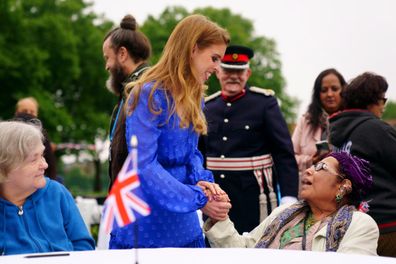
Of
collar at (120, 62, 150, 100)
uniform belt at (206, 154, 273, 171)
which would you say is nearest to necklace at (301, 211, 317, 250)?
collar at (120, 62, 150, 100)

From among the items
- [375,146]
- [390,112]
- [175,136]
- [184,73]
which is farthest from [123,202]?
[390,112]

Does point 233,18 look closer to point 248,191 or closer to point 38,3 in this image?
point 38,3

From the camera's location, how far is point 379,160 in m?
4.83

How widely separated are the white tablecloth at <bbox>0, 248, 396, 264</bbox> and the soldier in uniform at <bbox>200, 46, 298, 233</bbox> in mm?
3369

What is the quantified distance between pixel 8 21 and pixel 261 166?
2861cm

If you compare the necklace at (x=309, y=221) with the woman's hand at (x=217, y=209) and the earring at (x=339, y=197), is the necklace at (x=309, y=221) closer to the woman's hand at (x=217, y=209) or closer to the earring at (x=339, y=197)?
the earring at (x=339, y=197)

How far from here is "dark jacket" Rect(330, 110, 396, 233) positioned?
15.7ft

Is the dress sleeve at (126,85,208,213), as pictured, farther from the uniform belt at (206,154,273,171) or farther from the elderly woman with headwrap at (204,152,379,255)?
the uniform belt at (206,154,273,171)

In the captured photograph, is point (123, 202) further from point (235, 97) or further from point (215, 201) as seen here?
point (235, 97)

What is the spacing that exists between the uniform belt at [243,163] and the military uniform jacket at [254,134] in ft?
0.13

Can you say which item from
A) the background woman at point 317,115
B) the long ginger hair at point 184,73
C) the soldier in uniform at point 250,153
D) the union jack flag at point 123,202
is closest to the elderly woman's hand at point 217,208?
the long ginger hair at point 184,73

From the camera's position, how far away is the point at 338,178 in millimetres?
4023

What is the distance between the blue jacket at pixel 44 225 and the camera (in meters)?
3.60

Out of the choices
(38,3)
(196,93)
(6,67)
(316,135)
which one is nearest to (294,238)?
(196,93)
